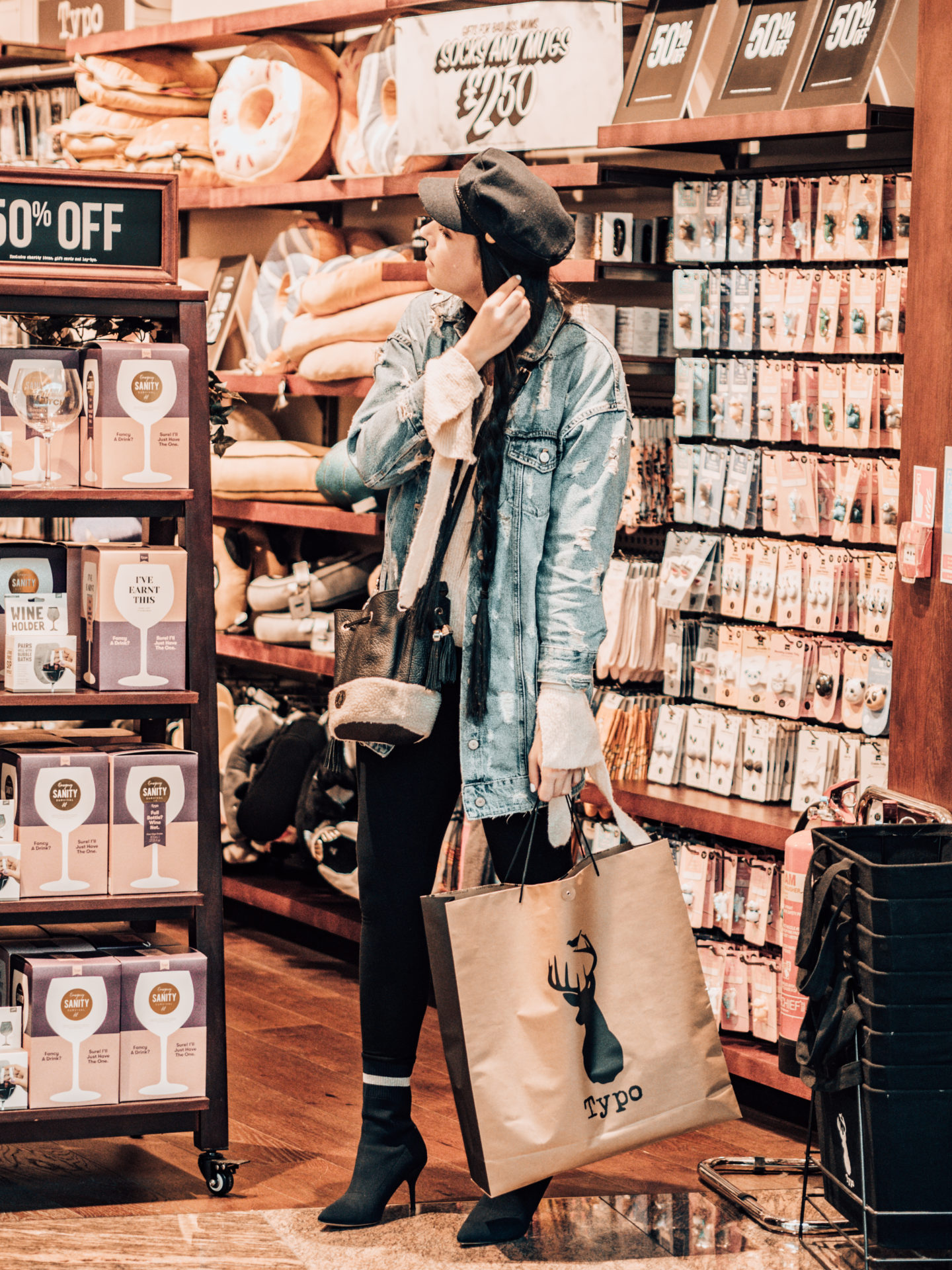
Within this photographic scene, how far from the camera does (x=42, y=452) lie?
298cm

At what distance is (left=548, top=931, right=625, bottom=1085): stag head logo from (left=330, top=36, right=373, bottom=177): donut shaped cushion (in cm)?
277

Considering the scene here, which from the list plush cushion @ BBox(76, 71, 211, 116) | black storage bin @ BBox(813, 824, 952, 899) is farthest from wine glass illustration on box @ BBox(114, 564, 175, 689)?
plush cushion @ BBox(76, 71, 211, 116)

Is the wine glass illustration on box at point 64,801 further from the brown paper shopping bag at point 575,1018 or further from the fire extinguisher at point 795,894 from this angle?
the fire extinguisher at point 795,894

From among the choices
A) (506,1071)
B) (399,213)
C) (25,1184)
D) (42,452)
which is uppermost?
(399,213)

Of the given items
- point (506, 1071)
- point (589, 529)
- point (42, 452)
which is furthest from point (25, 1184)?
point (589, 529)

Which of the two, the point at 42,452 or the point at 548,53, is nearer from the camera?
the point at 42,452

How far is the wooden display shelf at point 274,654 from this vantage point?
4.67 meters

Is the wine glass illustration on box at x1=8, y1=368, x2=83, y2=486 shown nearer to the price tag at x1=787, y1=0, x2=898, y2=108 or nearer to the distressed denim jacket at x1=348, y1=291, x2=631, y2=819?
the distressed denim jacket at x1=348, y1=291, x2=631, y2=819

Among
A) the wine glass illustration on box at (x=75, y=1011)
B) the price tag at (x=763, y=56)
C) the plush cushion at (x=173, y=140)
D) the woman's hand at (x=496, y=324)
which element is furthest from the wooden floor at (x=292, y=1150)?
the plush cushion at (x=173, y=140)

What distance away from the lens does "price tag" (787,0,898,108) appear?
337cm

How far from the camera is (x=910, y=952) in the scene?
8.90ft

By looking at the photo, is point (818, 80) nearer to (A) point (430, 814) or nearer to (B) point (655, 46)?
(B) point (655, 46)

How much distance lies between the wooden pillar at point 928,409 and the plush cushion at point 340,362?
67.6 inches

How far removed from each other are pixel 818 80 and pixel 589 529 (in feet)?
4.33
